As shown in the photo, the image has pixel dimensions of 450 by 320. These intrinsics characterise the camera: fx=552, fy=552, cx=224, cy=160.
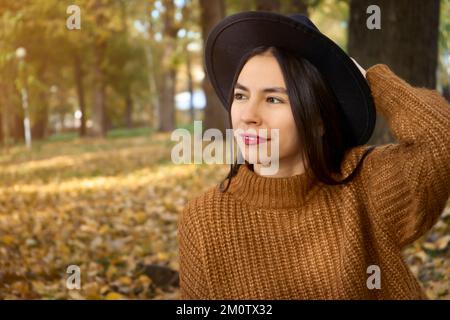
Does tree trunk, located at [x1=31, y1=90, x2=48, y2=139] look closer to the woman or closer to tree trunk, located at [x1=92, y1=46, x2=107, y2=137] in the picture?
tree trunk, located at [x1=92, y1=46, x2=107, y2=137]

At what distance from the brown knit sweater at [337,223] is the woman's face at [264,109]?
16cm

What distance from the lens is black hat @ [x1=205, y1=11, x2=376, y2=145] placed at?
2002 millimetres

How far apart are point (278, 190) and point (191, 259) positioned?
44 cm

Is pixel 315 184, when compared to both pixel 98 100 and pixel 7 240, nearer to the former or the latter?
pixel 7 240

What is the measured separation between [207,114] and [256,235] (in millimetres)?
10720

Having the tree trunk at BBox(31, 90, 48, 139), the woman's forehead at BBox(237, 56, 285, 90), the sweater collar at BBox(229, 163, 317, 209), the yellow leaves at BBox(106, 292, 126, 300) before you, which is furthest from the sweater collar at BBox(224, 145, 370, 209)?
the tree trunk at BBox(31, 90, 48, 139)

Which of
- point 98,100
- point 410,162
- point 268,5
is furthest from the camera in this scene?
point 98,100

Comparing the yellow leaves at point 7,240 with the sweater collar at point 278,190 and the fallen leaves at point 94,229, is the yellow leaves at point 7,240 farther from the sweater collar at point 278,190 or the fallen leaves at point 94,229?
the sweater collar at point 278,190

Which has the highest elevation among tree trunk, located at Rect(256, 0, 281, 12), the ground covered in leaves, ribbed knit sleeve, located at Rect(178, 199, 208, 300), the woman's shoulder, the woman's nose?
tree trunk, located at Rect(256, 0, 281, 12)

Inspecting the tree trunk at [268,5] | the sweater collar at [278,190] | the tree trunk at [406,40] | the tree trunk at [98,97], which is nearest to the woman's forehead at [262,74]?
the sweater collar at [278,190]

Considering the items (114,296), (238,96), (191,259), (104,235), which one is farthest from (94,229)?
(238,96)

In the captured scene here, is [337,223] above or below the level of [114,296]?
above

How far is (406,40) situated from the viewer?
431cm

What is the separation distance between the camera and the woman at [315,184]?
1988 mm
